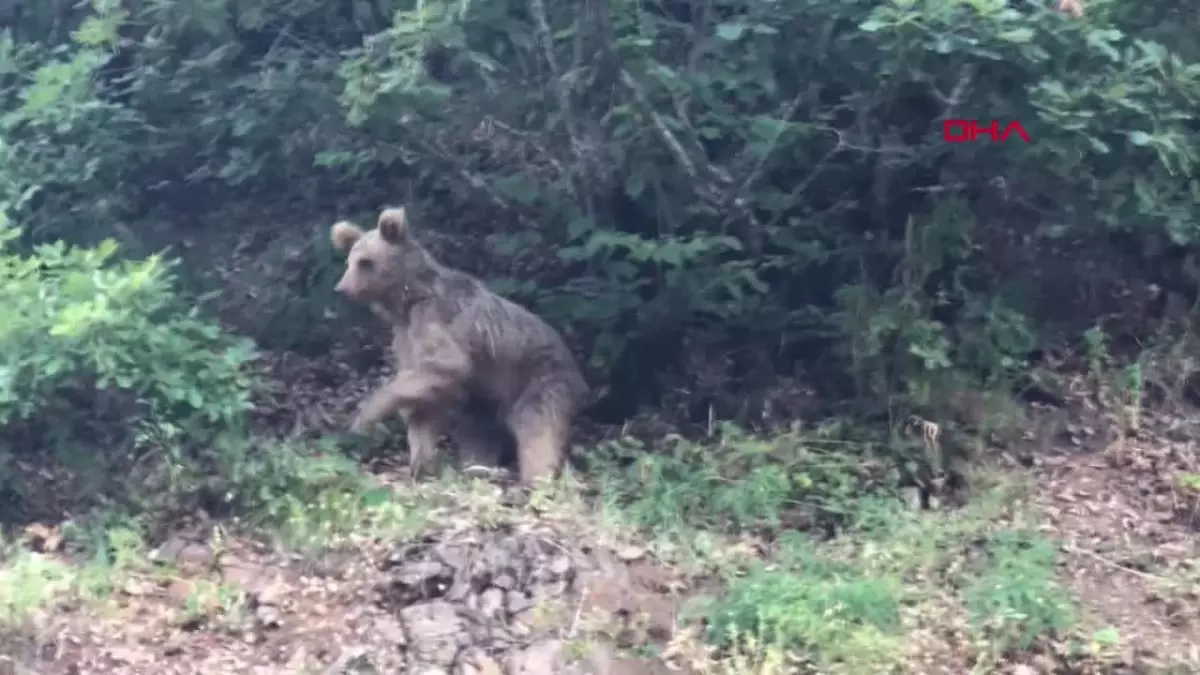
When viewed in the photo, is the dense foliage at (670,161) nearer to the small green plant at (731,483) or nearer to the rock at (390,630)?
the small green plant at (731,483)

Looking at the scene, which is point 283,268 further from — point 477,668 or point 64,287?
point 477,668

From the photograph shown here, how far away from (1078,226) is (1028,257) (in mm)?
744

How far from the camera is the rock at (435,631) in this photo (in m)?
6.38

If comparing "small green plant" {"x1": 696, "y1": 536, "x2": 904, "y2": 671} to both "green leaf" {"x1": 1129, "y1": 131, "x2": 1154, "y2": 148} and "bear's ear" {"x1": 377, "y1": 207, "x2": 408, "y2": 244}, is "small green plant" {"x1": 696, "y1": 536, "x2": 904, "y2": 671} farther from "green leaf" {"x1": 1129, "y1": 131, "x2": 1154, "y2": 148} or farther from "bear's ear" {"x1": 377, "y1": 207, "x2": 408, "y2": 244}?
"bear's ear" {"x1": 377, "y1": 207, "x2": 408, "y2": 244}

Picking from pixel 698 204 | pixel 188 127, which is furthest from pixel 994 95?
pixel 188 127

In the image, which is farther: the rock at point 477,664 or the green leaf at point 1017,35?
the green leaf at point 1017,35

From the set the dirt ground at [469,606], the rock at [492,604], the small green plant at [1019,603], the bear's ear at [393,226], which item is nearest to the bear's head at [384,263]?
the bear's ear at [393,226]

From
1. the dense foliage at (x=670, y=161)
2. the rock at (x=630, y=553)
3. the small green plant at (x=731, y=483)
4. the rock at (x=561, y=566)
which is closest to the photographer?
the rock at (x=561, y=566)

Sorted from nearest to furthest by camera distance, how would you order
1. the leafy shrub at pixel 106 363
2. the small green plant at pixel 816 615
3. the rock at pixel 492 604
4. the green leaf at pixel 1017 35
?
1. the small green plant at pixel 816 615
2. the rock at pixel 492 604
3. the leafy shrub at pixel 106 363
4. the green leaf at pixel 1017 35

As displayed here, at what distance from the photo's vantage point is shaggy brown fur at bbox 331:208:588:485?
831cm

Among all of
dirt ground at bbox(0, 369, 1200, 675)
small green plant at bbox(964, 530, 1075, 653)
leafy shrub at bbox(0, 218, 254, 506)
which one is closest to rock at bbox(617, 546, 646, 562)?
dirt ground at bbox(0, 369, 1200, 675)

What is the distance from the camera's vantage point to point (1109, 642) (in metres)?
6.48

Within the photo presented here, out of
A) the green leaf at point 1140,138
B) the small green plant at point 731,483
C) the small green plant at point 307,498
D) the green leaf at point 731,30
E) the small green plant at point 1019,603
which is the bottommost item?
the small green plant at point 731,483

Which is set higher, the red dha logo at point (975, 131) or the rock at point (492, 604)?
the red dha logo at point (975, 131)
